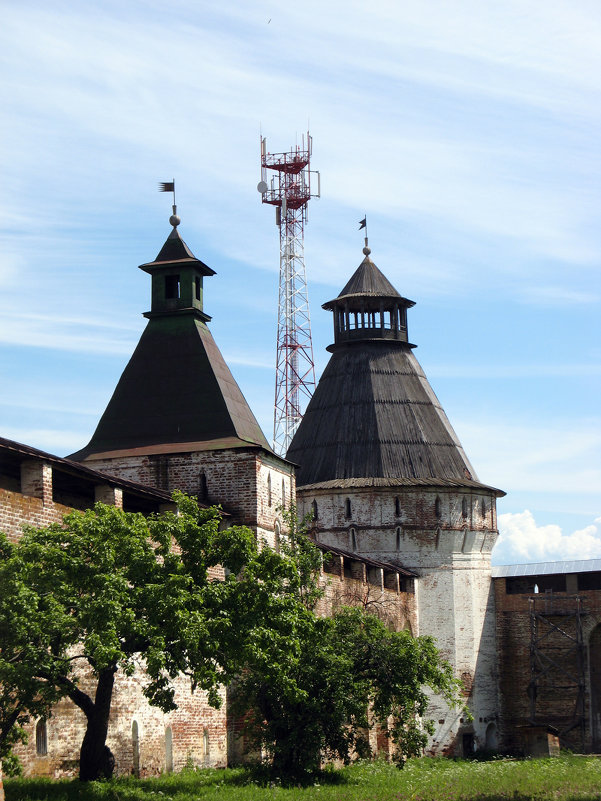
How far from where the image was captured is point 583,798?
74.4 ft

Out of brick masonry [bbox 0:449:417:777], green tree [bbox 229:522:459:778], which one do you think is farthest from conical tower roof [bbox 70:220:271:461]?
green tree [bbox 229:522:459:778]

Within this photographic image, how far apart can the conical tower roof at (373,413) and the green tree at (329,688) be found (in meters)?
15.5

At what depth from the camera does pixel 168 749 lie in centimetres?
2458

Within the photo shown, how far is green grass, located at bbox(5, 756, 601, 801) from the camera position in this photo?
19578 mm

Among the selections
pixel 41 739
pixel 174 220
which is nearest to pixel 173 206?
pixel 174 220

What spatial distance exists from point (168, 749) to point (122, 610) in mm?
6859

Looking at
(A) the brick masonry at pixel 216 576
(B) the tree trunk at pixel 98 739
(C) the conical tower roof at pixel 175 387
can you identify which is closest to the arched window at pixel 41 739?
(A) the brick masonry at pixel 216 576

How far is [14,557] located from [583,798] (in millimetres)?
10988

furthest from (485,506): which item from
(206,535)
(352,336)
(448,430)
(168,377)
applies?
(206,535)

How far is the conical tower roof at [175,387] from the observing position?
30.5m

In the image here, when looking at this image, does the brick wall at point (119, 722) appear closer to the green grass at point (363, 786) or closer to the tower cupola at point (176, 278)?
the green grass at point (363, 786)

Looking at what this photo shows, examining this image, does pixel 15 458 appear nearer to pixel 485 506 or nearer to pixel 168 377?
pixel 168 377

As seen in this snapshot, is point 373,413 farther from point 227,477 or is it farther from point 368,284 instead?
point 227,477

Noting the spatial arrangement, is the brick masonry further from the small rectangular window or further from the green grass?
the small rectangular window
